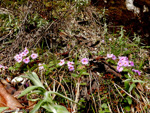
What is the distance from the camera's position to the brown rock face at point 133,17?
9.02 feet

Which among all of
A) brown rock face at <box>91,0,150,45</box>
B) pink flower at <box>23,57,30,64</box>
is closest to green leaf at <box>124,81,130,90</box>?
pink flower at <box>23,57,30,64</box>

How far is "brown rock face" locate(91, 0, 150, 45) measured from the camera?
275cm

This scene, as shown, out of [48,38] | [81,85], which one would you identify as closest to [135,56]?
[81,85]

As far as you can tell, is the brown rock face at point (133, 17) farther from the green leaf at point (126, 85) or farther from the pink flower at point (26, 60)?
the pink flower at point (26, 60)

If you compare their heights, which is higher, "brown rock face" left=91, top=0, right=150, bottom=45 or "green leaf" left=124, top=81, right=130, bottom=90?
"brown rock face" left=91, top=0, right=150, bottom=45

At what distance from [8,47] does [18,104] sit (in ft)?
3.74

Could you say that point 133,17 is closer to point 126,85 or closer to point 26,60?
point 126,85

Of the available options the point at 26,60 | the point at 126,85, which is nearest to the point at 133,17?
the point at 126,85

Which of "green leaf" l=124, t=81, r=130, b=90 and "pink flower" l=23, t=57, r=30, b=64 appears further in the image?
"pink flower" l=23, t=57, r=30, b=64

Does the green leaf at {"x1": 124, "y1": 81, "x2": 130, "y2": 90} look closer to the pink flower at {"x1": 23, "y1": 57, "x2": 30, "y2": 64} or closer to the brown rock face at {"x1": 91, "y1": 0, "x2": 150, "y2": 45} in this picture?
the pink flower at {"x1": 23, "y1": 57, "x2": 30, "y2": 64}

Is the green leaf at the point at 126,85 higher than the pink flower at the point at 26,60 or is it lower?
lower

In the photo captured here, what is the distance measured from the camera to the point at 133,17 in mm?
2799

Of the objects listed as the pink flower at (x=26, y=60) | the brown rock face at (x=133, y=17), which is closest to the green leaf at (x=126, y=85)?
the pink flower at (x=26, y=60)

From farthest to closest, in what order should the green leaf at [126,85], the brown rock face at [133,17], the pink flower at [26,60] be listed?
the brown rock face at [133,17] < the pink flower at [26,60] < the green leaf at [126,85]
